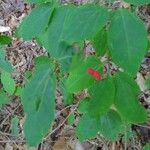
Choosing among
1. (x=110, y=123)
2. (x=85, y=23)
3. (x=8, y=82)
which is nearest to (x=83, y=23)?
(x=85, y=23)

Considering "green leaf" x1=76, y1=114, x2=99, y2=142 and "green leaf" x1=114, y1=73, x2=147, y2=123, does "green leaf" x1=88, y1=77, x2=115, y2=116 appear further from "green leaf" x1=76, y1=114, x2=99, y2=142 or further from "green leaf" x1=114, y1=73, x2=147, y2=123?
"green leaf" x1=76, y1=114, x2=99, y2=142

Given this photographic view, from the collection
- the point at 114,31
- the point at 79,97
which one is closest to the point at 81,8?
the point at 114,31

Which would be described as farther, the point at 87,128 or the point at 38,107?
the point at 87,128

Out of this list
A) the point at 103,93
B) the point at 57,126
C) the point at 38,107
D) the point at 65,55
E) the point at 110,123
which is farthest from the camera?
the point at 57,126

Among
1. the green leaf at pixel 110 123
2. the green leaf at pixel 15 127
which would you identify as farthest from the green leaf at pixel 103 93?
the green leaf at pixel 15 127

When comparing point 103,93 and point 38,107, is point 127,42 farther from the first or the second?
point 38,107

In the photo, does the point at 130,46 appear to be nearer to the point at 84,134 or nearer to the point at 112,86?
the point at 112,86
